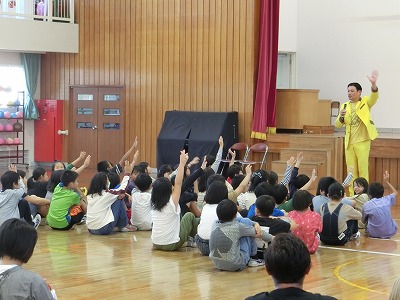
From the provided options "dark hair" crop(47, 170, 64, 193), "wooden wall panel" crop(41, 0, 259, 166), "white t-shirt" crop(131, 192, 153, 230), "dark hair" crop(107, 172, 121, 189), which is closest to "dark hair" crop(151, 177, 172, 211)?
"white t-shirt" crop(131, 192, 153, 230)

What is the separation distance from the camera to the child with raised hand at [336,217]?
8.52 m

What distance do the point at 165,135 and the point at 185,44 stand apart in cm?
191

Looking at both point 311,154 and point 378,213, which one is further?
point 311,154

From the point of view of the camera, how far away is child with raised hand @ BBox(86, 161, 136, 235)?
9.26 m

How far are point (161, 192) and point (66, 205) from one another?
1845 millimetres

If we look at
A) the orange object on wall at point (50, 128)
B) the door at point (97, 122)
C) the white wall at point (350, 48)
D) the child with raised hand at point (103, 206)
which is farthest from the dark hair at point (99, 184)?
the orange object on wall at point (50, 128)

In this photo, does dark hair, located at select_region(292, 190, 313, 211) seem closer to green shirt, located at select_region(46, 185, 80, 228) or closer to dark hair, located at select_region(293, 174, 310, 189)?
dark hair, located at select_region(293, 174, 310, 189)

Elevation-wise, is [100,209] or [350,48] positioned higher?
[350,48]

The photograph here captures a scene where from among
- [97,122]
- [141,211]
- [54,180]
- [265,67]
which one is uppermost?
[265,67]

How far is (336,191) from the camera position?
27.9 feet

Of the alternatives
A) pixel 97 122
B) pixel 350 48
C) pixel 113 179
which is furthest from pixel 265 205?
pixel 97 122

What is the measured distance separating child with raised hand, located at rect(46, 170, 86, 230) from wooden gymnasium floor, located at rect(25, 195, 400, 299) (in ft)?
1.29

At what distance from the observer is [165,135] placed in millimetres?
15734

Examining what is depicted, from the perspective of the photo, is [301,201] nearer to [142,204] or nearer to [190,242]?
[190,242]
